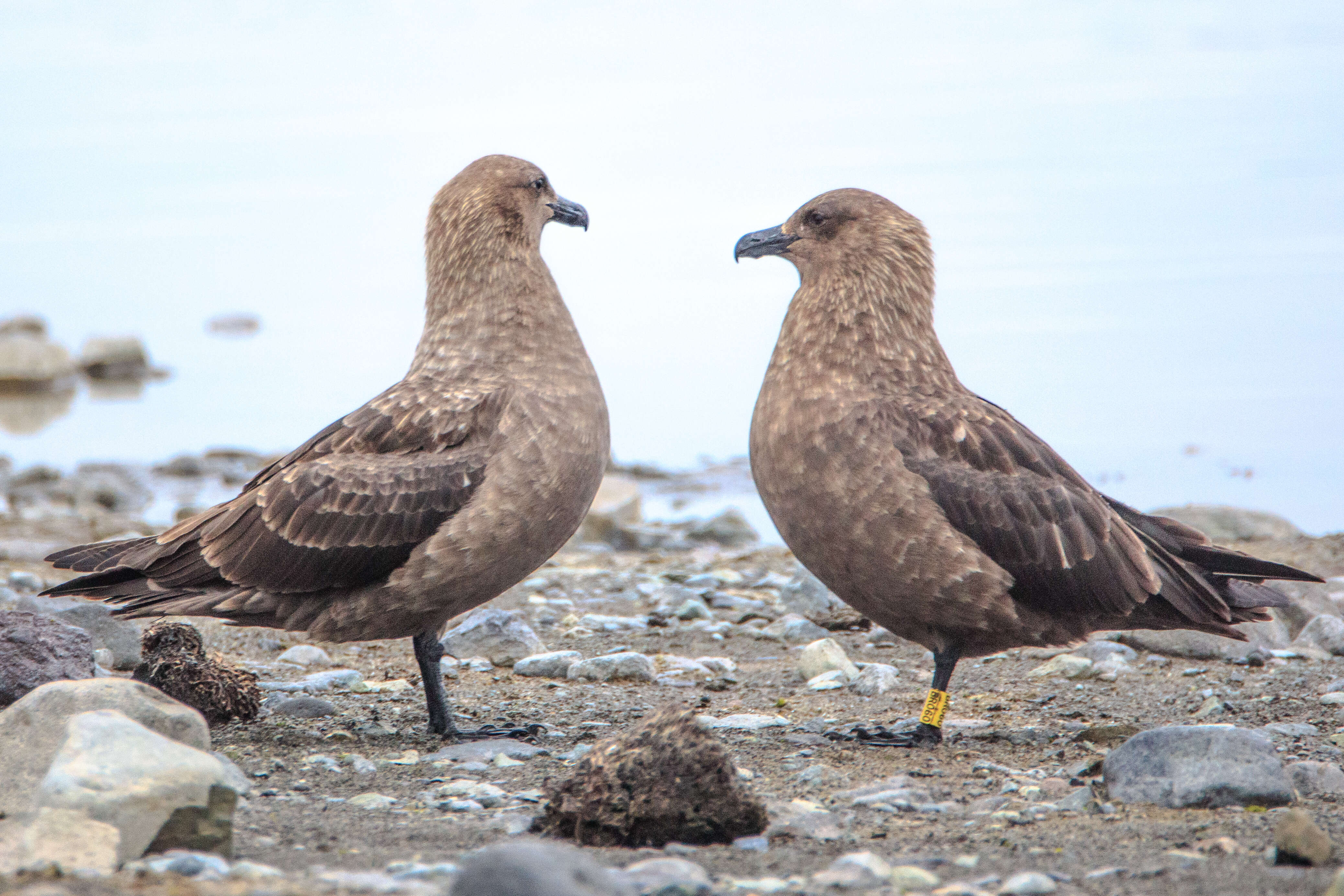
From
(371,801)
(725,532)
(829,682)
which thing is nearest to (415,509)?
(371,801)

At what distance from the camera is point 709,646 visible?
718cm

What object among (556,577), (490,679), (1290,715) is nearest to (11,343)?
(556,577)

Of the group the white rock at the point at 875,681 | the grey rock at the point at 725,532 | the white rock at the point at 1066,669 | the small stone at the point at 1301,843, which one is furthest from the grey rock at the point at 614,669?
the grey rock at the point at 725,532

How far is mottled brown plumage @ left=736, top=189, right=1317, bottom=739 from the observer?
5062 millimetres

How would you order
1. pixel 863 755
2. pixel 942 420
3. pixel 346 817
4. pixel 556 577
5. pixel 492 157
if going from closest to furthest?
pixel 346 817, pixel 863 755, pixel 942 420, pixel 492 157, pixel 556 577

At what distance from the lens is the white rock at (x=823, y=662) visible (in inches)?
252

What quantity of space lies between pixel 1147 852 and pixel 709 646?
3700 millimetres

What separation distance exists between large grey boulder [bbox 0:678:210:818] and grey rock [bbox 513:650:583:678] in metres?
2.31

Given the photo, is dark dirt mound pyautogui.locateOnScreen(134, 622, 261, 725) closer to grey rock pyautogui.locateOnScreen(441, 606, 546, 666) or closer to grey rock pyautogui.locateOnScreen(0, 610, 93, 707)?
grey rock pyautogui.locateOnScreen(0, 610, 93, 707)

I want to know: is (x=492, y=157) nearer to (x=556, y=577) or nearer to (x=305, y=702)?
(x=305, y=702)

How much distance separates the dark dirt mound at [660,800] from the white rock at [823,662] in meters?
2.64

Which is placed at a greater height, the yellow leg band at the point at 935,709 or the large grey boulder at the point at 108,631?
the yellow leg band at the point at 935,709

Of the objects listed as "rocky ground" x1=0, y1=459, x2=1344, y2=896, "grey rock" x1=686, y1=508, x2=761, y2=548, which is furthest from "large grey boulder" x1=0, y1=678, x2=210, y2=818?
"grey rock" x1=686, y1=508, x2=761, y2=548

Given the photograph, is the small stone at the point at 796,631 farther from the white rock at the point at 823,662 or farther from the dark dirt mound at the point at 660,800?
the dark dirt mound at the point at 660,800
